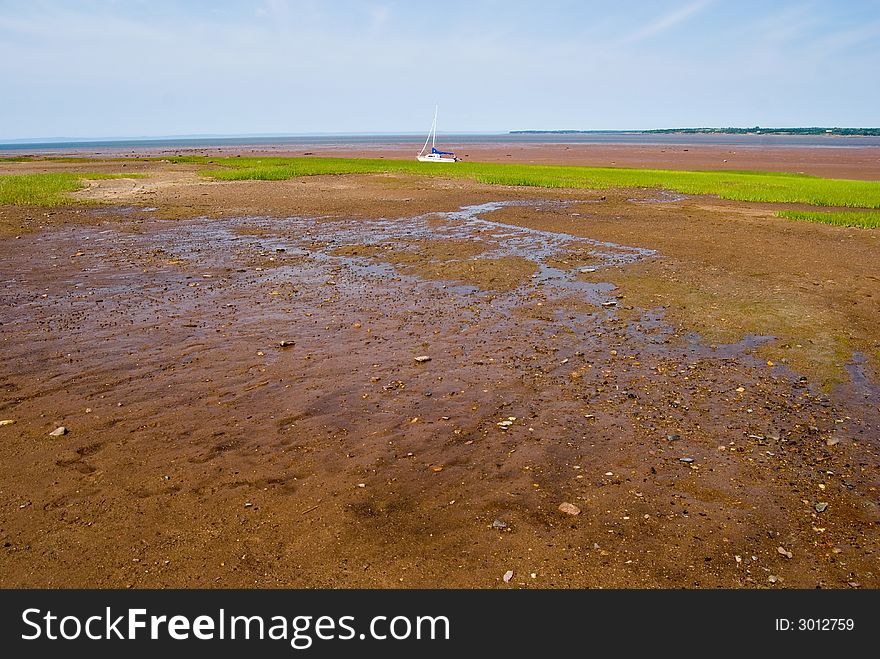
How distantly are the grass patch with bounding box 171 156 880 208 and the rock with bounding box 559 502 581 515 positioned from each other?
33099 mm

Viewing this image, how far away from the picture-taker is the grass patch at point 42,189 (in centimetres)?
3309

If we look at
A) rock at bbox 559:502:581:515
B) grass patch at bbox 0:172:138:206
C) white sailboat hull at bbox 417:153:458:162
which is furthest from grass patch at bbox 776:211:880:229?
white sailboat hull at bbox 417:153:458:162

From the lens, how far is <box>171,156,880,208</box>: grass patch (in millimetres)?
34812

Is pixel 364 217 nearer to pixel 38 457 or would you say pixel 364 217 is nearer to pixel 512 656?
pixel 38 457

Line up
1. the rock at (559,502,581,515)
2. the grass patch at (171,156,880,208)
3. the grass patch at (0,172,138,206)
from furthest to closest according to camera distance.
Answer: the grass patch at (171,156,880,208)
the grass patch at (0,172,138,206)
the rock at (559,502,581,515)

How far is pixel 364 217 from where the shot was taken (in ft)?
95.8

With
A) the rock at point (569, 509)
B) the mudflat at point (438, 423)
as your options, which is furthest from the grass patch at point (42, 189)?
the rock at point (569, 509)

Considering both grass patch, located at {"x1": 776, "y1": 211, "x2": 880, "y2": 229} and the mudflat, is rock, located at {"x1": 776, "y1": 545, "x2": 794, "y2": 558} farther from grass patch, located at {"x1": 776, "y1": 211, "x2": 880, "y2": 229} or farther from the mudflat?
grass patch, located at {"x1": 776, "y1": 211, "x2": 880, "y2": 229}

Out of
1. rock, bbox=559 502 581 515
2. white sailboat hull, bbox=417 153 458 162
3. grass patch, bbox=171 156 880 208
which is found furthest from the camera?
white sailboat hull, bbox=417 153 458 162

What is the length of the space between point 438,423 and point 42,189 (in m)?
41.8

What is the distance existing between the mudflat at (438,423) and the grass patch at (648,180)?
742 inches

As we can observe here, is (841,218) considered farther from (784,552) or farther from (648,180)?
(784,552)

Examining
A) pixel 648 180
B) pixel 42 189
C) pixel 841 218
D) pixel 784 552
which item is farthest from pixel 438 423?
pixel 648 180

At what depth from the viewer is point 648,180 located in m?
47.2
